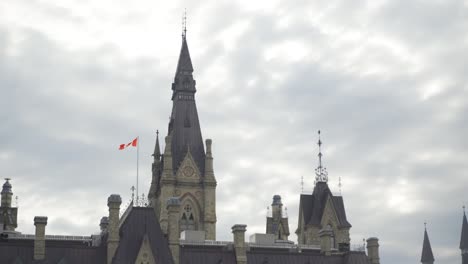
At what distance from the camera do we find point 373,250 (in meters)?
103

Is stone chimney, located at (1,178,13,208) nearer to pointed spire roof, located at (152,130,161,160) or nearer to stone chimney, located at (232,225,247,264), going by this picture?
pointed spire roof, located at (152,130,161,160)

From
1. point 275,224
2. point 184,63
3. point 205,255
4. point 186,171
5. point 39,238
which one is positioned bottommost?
point 205,255

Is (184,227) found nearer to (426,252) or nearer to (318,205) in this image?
(318,205)

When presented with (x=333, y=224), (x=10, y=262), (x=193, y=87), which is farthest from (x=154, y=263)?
(x=193, y=87)

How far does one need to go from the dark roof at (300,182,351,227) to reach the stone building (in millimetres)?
136

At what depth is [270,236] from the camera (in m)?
107

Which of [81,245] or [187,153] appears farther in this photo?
[187,153]

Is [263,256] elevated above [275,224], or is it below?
below

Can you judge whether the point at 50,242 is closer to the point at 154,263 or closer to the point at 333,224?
the point at 154,263

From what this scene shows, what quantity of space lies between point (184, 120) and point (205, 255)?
147ft

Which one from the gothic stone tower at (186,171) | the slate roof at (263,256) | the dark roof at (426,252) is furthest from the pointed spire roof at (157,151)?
the dark roof at (426,252)

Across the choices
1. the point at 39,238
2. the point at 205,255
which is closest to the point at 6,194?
the point at 39,238

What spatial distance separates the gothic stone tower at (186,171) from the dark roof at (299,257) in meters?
29.7

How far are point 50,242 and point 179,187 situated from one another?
4161 cm
